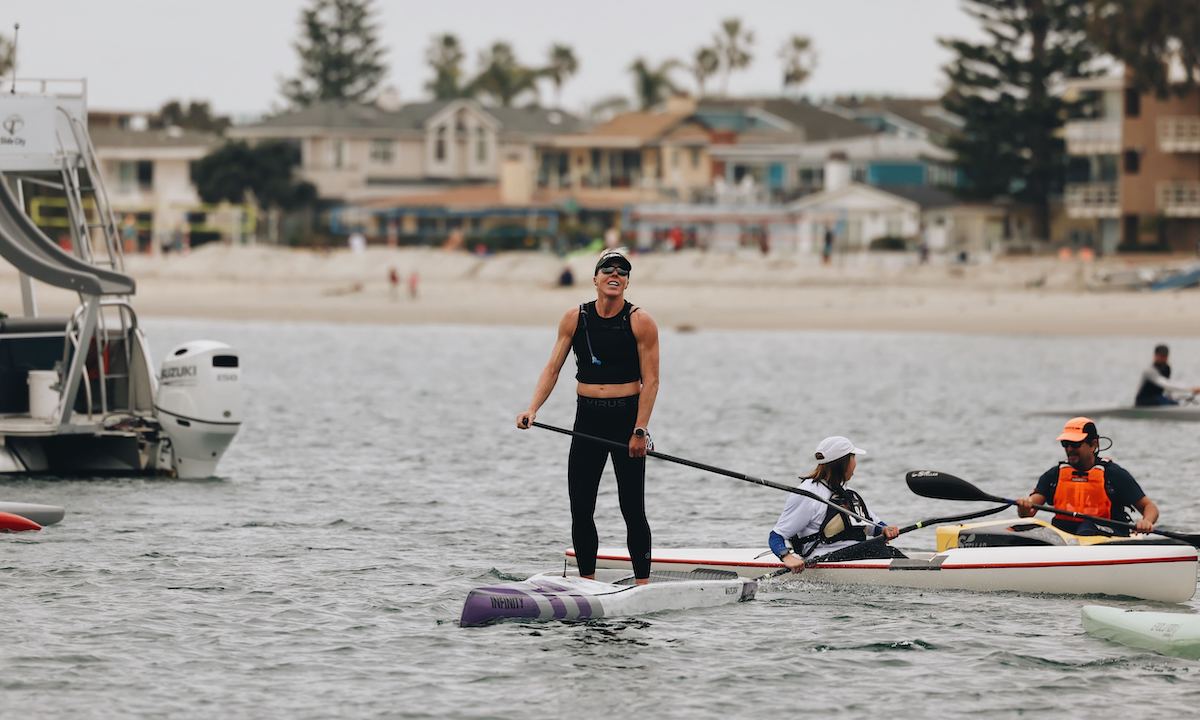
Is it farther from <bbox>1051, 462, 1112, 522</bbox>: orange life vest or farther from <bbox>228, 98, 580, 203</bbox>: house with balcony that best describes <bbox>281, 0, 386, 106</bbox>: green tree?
<bbox>1051, 462, 1112, 522</bbox>: orange life vest

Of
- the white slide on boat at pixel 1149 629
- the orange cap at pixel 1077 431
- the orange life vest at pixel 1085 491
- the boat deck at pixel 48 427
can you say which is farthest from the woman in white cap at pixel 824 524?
the boat deck at pixel 48 427

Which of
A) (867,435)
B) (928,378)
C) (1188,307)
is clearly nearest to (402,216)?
(1188,307)

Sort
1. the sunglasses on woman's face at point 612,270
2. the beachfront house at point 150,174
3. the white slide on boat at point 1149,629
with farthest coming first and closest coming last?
1. the beachfront house at point 150,174
2. the white slide on boat at point 1149,629
3. the sunglasses on woman's face at point 612,270

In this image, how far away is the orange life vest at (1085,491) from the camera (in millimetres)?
13922

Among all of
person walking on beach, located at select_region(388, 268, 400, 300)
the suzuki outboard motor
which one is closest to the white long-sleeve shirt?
the suzuki outboard motor

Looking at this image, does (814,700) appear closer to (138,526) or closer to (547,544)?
(547,544)

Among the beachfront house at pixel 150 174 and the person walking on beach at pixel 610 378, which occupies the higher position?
the beachfront house at pixel 150 174

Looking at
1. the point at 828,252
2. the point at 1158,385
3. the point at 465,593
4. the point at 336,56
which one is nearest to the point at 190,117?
the point at 336,56

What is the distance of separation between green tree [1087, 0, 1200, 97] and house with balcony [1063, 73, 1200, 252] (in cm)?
182

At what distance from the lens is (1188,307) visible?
51781mm

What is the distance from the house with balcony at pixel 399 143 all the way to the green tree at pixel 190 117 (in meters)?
28.1

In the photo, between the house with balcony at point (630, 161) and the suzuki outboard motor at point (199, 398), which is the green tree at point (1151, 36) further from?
the suzuki outboard motor at point (199, 398)

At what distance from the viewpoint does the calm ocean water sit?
468 inches

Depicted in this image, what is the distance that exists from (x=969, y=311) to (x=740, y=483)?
105ft
